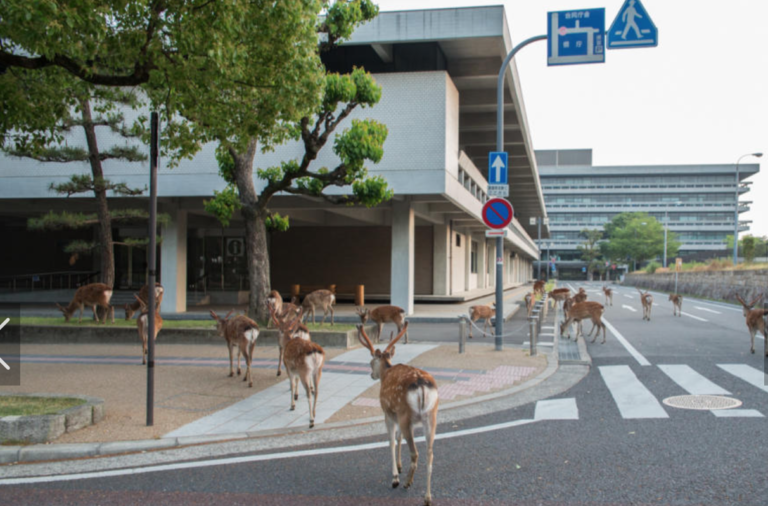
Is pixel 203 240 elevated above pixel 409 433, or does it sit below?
above

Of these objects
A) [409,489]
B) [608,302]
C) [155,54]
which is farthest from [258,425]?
[608,302]

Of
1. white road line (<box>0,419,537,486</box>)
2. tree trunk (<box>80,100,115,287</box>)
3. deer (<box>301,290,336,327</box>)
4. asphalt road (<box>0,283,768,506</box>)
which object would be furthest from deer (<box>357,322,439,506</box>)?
tree trunk (<box>80,100,115,287</box>)

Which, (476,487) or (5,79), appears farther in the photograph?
(5,79)

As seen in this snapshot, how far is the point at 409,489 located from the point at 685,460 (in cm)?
269

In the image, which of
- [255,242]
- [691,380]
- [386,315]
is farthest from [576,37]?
[255,242]

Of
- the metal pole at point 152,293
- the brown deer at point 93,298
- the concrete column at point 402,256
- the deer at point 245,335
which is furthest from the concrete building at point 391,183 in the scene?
the metal pole at point 152,293

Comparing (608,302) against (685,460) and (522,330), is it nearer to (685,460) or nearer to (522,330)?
(522,330)

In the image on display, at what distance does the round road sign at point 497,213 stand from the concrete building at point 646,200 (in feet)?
353

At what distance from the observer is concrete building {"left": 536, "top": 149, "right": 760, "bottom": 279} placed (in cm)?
11088

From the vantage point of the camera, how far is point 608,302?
33.3 meters

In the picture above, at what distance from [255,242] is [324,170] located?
257 centimetres

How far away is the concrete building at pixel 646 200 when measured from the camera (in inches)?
4365

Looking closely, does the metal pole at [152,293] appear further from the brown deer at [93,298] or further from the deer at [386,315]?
the brown deer at [93,298]

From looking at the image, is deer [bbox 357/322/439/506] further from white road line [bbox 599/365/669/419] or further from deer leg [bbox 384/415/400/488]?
white road line [bbox 599/365/669/419]
